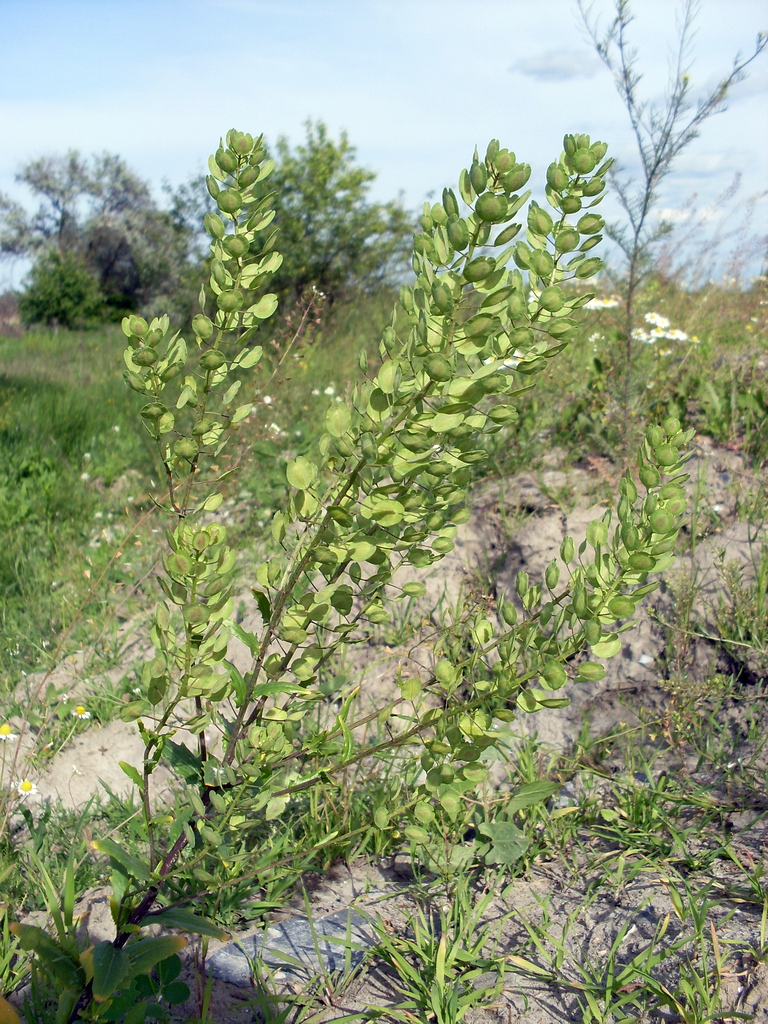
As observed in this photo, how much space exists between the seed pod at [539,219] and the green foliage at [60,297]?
21.1m

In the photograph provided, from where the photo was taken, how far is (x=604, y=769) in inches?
98.4

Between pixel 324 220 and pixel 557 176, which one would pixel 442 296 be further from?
pixel 324 220

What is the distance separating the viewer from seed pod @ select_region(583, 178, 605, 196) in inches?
53.9

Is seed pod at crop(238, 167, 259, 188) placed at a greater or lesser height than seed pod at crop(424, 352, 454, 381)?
greater

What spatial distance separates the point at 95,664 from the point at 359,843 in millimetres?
1573

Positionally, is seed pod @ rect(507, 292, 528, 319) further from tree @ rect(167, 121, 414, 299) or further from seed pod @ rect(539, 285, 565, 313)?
tree @ rect(167, 121, 414, 299)

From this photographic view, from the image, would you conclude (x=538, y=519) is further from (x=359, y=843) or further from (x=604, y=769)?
(x=359, y=843)

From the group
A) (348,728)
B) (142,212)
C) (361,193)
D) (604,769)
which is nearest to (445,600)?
(604,769)

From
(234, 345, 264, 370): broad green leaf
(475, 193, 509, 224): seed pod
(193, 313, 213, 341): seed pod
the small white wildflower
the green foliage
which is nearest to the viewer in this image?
(475, 193, 509, 224): seed pod

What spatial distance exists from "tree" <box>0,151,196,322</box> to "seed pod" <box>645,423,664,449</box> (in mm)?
17705

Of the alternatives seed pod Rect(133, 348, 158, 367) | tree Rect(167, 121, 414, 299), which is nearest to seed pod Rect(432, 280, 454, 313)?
seed pod Rect(133, 348, 158, 367)

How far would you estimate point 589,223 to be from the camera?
4.56 feet

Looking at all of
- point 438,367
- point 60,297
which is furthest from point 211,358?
point 60,297

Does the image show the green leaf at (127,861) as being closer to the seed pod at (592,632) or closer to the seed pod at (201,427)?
the seed pod at (201,427)
